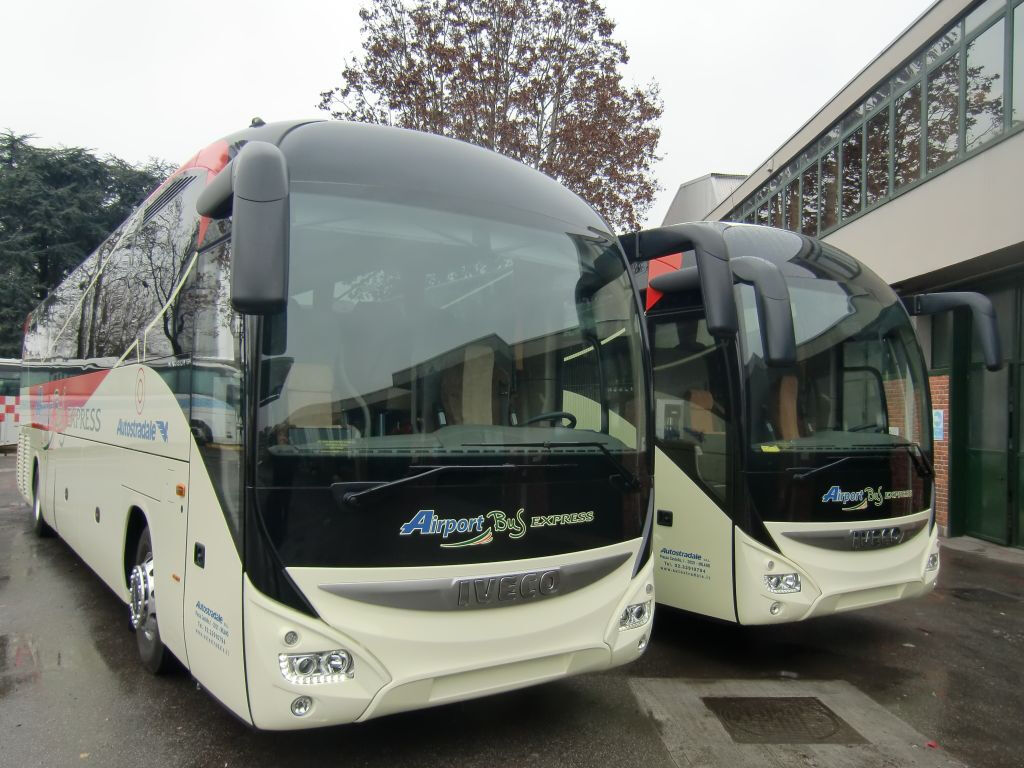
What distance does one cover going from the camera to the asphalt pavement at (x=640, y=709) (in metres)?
3.72

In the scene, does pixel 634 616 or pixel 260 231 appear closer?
pixel 260 231

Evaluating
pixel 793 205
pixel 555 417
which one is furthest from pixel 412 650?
pixel 793 205

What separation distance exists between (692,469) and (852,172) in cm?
1037

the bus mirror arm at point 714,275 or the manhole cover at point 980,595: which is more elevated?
the bus mirror arm at point 714,275

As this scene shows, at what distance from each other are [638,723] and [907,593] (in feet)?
7.85

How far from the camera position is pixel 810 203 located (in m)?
15.2

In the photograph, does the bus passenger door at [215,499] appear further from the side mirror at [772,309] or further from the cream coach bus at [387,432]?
the side mirror at [772,309]

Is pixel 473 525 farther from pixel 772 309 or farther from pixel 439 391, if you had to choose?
pixel 772 309

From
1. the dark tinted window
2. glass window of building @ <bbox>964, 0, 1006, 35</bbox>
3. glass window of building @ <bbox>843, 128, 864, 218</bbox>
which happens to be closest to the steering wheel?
the dark tinted window

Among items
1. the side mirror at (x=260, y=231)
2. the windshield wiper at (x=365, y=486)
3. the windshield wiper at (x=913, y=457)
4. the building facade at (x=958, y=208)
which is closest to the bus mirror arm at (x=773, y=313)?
the windshield wiper at (x=913, y=457)

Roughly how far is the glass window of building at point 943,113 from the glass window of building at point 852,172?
87.2 inches

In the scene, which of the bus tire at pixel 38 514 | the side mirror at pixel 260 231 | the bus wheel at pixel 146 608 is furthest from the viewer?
the bus tire at pixel 38 514

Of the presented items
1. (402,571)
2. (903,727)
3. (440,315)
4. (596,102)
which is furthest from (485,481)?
(596,102)

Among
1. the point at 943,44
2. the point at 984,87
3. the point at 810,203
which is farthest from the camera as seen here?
the point at 810,203
